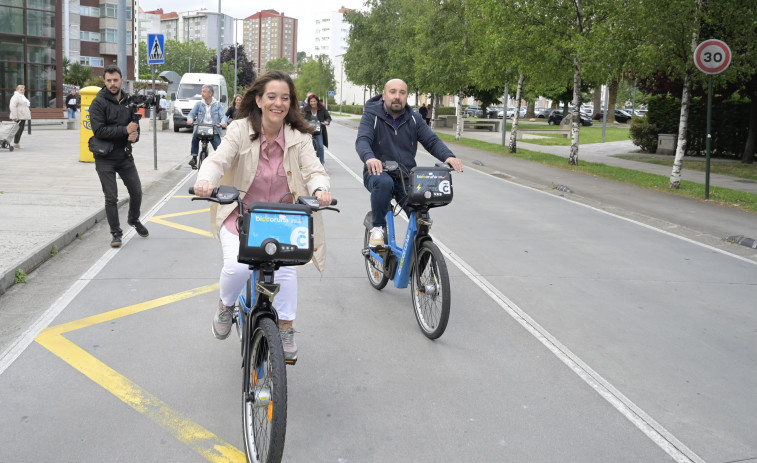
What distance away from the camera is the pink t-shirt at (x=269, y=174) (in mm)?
4316

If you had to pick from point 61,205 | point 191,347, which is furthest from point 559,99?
point 191,347

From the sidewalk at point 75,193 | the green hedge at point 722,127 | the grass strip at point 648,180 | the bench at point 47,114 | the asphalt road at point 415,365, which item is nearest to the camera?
the asphalt road at point 415,365

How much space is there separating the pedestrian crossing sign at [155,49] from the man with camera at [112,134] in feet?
Answer: 34.7

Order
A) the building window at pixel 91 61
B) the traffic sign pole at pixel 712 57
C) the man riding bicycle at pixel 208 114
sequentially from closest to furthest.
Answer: the traffic sign pole at pixel 712 57 → the man riding bicycle at pixel 208 114 → the building window at pixel 91 61

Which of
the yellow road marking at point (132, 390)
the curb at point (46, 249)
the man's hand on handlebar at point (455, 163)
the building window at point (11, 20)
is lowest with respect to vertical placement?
the yellow road marking at point (132, 390)

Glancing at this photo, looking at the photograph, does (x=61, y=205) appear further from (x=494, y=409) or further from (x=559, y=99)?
(x=559, y=99)

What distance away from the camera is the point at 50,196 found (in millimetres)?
11789

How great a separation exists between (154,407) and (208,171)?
134 cm

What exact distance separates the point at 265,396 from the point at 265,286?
53 cm

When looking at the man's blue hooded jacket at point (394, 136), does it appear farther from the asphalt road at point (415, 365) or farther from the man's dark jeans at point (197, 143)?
the man's dark jeans at point (197, 143)

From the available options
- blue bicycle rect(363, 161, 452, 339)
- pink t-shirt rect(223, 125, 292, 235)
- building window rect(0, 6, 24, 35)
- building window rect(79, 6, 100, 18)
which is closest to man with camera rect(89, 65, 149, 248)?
blue bicycle rect(363, 161, 452, 339)

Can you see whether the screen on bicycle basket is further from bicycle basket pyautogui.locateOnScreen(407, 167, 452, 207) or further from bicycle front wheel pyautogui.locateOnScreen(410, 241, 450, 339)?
bicycle basket pyautogui.locateOnScreen(407, 167, 452, 207)

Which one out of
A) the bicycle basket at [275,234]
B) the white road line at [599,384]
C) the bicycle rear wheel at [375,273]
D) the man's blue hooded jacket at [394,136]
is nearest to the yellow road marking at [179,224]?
the bicycle rear wheel at [375,273]

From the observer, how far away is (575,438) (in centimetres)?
392
